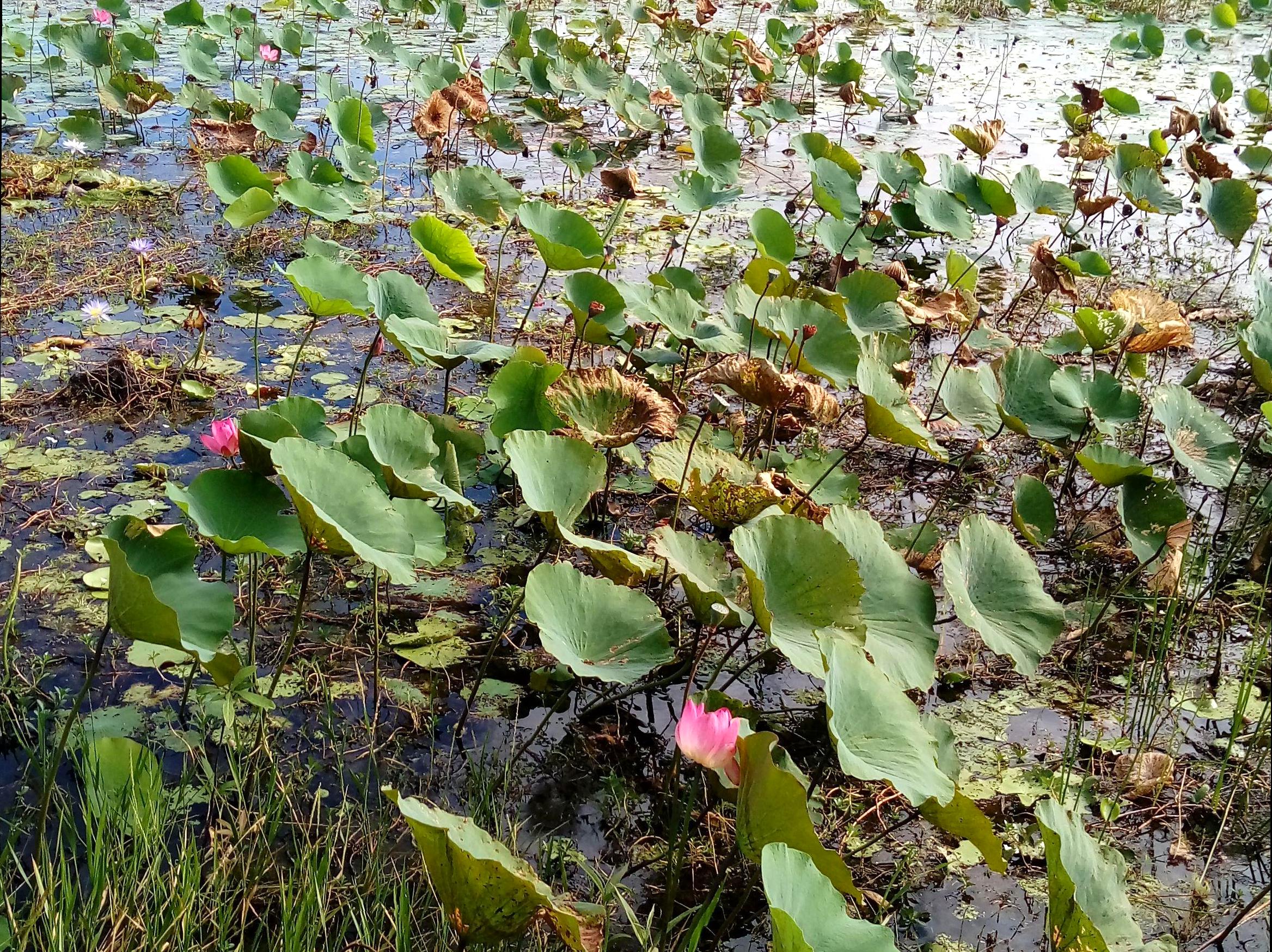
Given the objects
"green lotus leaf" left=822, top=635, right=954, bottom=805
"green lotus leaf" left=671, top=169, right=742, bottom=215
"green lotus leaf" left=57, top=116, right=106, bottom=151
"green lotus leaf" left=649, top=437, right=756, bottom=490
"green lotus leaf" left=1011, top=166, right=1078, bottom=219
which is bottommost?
"green lotus leaf" left=57, top=116, right=106, bottom=151

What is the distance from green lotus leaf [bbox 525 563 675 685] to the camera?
1685mm

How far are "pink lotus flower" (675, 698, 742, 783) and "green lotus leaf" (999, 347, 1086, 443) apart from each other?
1498mm

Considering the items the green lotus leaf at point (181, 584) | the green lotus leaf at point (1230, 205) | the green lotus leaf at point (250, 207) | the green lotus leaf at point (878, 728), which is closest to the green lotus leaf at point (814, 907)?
the green lotus leaf at point (878, 728)

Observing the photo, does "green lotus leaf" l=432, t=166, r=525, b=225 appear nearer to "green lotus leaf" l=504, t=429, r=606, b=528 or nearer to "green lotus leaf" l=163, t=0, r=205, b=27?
"green lotus leaf" l=504, t=429, r=606, b=528

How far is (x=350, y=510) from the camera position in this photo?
169cm

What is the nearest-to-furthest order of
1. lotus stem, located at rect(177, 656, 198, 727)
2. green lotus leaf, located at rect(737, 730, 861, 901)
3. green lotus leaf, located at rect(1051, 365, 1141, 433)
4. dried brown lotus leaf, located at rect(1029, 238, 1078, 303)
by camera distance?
1. green lotus leaf, located at rect(737, 730, 861, 901)
2. lotus stem, located at rect(177, 656, 198, 727)
3. green lotus leaf, located at rect(1051, 365, 1141, 433)
4. dried brown lotus leaf, located at rect(1029, 238, 1078, 303)

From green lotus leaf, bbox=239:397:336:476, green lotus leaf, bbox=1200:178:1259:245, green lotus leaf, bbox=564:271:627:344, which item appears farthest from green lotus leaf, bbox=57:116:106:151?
green lotus leaf, bbox=1200:178:1259:245

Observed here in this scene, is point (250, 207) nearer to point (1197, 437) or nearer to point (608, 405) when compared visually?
point (608, 405)

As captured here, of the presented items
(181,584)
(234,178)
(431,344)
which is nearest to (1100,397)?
(431,344)

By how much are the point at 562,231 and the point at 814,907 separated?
2.03 m

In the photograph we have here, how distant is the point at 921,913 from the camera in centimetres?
175

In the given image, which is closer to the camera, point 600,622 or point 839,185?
point 600,622

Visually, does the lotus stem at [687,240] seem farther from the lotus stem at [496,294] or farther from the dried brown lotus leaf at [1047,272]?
the dried brown lotus leaf at [1047,272]

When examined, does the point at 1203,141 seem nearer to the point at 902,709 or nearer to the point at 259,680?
the point at 902,709
